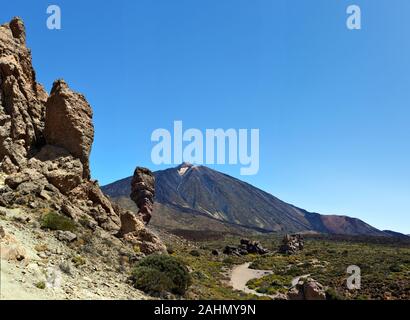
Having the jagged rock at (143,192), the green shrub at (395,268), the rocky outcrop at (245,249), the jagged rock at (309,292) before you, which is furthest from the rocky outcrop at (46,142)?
the rocky outcrop at (245,249)

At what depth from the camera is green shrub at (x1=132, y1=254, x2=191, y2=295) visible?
52.7ft

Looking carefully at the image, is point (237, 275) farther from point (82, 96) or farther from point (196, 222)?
point (196, 222)

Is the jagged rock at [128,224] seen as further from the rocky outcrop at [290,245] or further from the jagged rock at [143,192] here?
the rocky outcrop at [290,245]

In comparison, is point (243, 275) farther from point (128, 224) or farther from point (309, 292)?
point (128, 224)

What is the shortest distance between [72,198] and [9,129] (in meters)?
5.43

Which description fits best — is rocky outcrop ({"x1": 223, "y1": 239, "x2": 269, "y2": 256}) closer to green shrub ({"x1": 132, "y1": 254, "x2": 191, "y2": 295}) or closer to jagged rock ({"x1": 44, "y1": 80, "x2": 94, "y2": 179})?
jagged rock ({"x1": 44, "y1": 80, "x2": 94, "y2": 179})

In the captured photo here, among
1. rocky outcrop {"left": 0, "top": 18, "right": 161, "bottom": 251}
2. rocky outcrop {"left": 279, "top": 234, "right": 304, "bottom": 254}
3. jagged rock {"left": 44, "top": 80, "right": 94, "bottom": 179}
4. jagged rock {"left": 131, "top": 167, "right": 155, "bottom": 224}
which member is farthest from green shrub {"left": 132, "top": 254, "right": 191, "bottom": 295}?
rocky outcrop {"left": 279, "top": 234, "right": 304, "bottom": 254}

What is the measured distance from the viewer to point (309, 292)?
74.0 ft

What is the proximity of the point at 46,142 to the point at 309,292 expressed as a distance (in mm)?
19054

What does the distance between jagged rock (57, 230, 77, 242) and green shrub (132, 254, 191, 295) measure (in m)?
3.34

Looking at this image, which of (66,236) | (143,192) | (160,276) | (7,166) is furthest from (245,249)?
(66,236)

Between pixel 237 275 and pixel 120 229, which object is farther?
pixel 237 275
